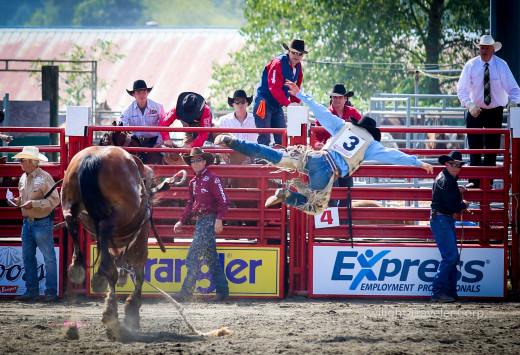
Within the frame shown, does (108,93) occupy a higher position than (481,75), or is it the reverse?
(108,93)

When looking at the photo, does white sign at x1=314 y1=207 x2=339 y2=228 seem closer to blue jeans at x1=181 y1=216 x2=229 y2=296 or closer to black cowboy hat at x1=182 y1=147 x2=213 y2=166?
blue jeans at x1=181 y1=216 x2=229 y2=296

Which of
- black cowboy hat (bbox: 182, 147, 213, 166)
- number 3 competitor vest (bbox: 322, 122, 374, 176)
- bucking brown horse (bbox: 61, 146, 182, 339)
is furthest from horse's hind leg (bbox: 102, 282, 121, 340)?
number 3 competitor vest (bbox: 322, 122, 374, 176)

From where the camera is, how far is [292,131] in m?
8.34

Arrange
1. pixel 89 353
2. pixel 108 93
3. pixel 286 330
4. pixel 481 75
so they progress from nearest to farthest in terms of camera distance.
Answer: pixel 89 353
pixel 286 330
pixel 481 75
pixel 108 93

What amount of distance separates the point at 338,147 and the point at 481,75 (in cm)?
320

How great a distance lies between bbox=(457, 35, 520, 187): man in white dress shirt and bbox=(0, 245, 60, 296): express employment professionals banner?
18.6 feet

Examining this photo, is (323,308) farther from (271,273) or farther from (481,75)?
(481,75)

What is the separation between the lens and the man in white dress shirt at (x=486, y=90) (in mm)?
9383

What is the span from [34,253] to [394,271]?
4.40m

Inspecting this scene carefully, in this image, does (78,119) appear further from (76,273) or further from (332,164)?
(332,164)

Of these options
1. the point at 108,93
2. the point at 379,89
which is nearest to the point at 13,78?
the point at 108,93

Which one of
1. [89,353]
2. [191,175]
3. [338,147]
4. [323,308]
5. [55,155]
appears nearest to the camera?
[89,353]

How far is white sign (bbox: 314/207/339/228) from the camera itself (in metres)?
8.61

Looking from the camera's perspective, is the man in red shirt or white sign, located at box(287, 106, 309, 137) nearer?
white sign, located at box(287, 106, 309, 137)
